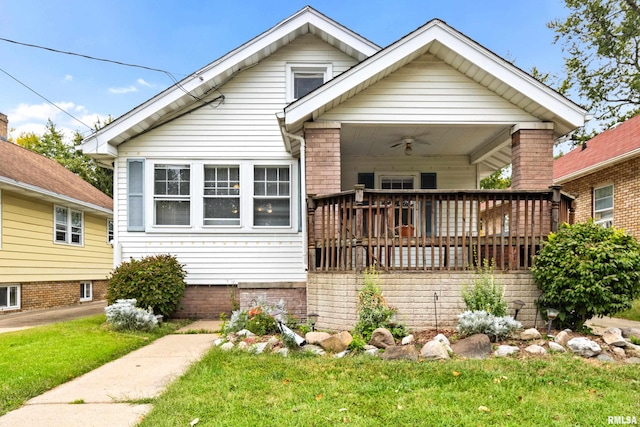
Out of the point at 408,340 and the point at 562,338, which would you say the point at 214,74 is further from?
the point at 562,338

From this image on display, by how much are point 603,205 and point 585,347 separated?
1069 cm

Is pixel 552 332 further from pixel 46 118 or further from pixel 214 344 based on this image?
pixel 46 118

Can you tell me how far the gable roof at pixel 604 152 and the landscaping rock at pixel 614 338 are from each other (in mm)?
8034

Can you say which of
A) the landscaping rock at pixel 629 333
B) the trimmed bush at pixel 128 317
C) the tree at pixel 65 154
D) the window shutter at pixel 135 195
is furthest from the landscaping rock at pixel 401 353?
the tree at pixel 65 154

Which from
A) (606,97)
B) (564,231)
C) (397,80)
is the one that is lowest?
(564,231)

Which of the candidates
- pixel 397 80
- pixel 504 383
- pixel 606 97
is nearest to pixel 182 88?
pixel 397 80

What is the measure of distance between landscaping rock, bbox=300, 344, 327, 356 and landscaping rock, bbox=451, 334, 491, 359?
1589mm

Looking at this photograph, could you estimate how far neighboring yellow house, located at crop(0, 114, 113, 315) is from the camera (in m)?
10.8

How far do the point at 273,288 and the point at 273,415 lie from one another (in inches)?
170

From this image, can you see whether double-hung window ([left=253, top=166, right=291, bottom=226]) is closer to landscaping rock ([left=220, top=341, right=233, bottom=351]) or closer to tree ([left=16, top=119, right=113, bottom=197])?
landscaping rock ([left=220, top=341, right=233, bottom=351])

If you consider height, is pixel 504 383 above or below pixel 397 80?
below

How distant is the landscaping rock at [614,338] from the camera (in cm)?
501

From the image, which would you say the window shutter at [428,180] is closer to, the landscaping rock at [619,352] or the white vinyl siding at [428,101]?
the white vinyl siding at [428,101]

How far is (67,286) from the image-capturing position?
515 inches
